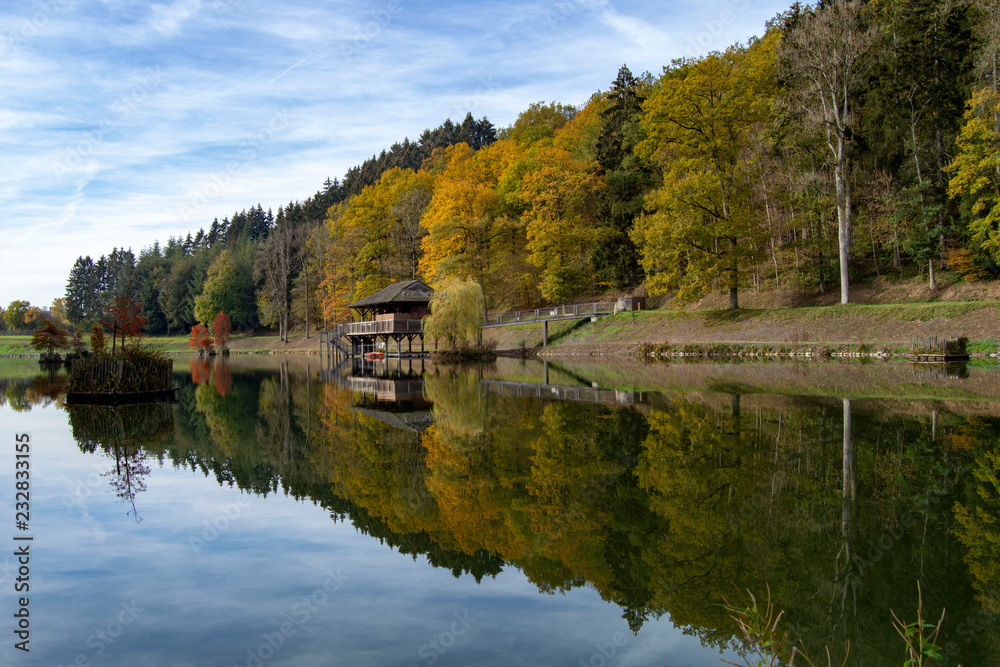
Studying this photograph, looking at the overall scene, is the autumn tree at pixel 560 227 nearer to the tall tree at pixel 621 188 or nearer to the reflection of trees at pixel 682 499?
the tall tree at pixel 621 188

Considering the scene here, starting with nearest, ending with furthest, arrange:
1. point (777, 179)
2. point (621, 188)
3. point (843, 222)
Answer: point (843, 222), point (777, 179), point (621, 188)

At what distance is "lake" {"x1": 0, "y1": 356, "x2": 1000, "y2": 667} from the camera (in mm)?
4770

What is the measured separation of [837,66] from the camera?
1233 inches

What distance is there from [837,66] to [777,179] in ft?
26.3

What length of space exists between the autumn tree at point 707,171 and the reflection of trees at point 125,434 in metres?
25.6

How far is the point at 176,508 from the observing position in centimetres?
876

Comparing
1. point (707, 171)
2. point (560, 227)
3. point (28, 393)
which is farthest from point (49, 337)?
point (707, 171)

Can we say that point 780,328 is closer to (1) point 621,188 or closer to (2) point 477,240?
(1) point 621,188

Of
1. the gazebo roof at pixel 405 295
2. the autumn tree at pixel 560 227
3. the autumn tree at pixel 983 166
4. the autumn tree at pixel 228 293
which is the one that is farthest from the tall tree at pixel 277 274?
the autumn tree at pixel 983 166

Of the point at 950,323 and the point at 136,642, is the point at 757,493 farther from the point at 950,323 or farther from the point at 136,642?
the point at 950,323

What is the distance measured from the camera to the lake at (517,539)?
4770 millimetres

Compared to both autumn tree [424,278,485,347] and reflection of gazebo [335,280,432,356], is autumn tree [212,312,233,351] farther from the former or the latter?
autumn tree [424,278,485,347]

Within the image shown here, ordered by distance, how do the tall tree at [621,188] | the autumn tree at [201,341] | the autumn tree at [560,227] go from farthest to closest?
the autumn tree at [201,341] < the autumn tree at [560,227] < the tall tree at [621,188]

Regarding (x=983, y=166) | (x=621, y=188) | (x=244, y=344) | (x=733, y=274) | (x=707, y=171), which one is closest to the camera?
(x=983, y=166)
